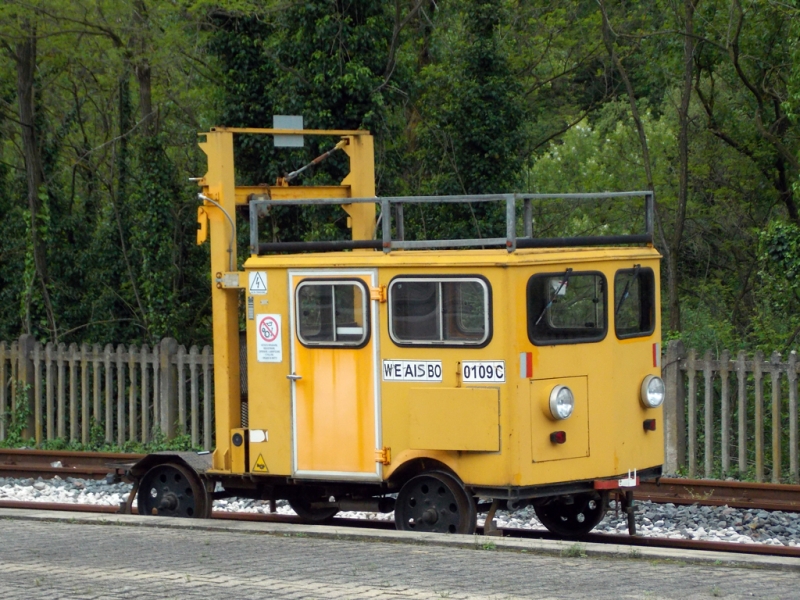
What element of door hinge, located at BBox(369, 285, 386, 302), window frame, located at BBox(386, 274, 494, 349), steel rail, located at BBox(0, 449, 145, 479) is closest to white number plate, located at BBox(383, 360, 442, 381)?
window frame, located at BBox(386, 274, 494, 349)

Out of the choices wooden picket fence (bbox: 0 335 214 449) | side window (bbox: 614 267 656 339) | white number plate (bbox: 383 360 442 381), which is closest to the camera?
white number plate (bbox: 383 360 442 381)

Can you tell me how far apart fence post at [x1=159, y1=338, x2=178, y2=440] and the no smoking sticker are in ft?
21.5

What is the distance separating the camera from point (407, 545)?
26.1ft

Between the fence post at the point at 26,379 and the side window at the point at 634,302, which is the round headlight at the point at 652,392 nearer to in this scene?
the side window at the point at 634,302

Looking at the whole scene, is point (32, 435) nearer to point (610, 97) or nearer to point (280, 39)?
point (280, 39)

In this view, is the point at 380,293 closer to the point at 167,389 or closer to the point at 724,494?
the point at 724,494

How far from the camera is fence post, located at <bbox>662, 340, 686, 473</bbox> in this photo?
12.6 m

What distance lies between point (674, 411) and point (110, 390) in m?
7.73

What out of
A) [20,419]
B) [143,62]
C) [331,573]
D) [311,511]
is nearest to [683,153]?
[143,62]

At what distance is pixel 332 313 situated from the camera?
28.6ft

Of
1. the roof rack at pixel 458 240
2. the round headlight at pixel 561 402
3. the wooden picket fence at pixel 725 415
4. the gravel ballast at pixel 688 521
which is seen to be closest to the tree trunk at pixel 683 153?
the wooden picket fence at pixel 725 415

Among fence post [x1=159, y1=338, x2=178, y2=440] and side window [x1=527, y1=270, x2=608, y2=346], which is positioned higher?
side window [x1=527, y1=270, x2=608, y2=346]

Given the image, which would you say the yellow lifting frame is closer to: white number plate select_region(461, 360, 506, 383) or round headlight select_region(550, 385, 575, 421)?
white number plate select_region(461, 360, 506, 383)

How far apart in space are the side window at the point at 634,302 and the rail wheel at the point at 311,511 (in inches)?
113
